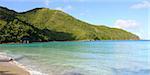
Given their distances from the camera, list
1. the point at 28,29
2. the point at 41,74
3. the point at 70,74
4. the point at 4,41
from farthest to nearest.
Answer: the point at 28,29 → the point at 4,41 → the point at 70,74 → the point at 41,74

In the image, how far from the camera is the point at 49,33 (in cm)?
17300

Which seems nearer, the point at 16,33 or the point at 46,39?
the point at 16,33

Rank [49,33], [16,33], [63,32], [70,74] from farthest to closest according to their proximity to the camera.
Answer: [63,32], [49,33], [16,33], [70,74]

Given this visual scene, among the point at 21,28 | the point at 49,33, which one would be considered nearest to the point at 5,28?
the point at 21,28

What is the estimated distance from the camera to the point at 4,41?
123 meters

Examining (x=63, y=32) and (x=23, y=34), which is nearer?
(x=23, y=34)

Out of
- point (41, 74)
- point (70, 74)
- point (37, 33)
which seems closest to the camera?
point (41, 74)

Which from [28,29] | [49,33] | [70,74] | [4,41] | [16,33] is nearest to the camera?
[70,74]

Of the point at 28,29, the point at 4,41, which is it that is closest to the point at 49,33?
the point at 28,29

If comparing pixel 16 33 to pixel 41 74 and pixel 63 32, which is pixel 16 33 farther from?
pixel 41 74

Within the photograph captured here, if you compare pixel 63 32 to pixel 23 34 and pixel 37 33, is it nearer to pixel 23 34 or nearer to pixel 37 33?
pixel 37 33

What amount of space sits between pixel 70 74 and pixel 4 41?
358 ft

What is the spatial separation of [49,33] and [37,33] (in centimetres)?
2383

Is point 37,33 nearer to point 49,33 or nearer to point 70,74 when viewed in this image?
point 49,33
